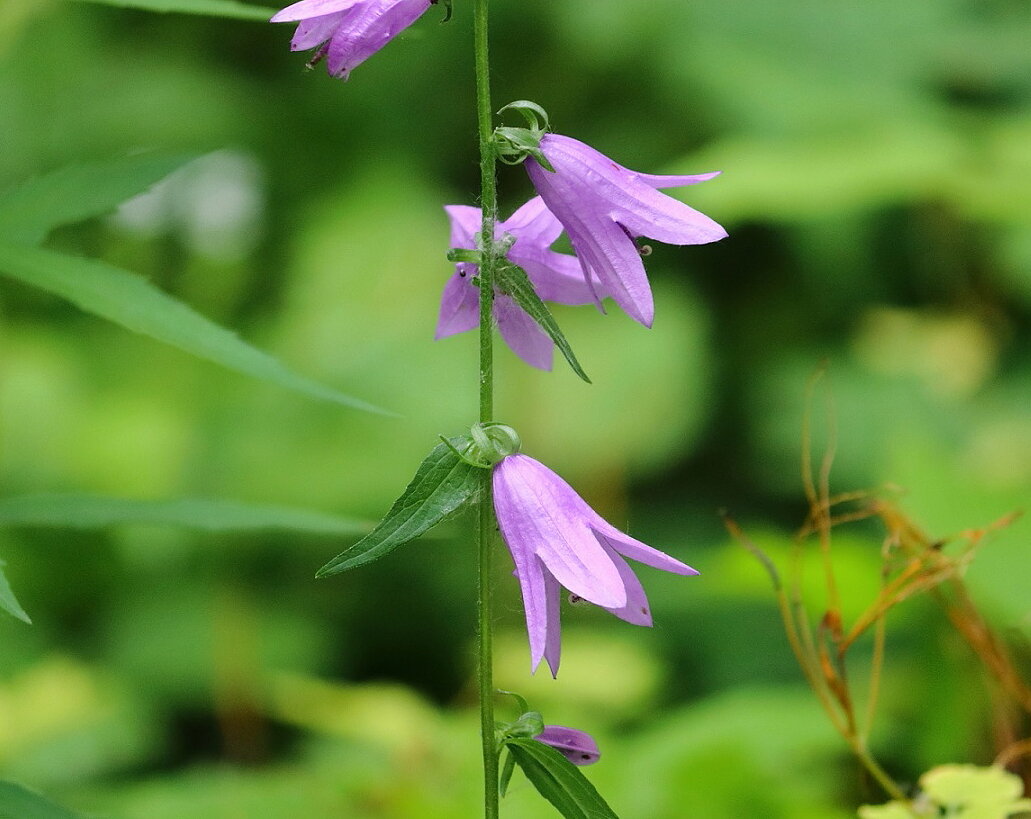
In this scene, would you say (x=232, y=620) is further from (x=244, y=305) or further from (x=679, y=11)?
(x=679, y=11)

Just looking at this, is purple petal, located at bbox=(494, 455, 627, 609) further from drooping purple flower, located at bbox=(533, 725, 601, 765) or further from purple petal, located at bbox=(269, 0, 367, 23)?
purple petal, located at bbox=(269, 0, 367, 23)

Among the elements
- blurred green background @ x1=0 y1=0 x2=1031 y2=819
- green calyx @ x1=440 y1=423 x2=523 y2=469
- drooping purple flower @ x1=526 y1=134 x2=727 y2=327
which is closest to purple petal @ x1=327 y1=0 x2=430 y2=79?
drooping purple flower @ x1=526 y1=134 x2=727 y2=327

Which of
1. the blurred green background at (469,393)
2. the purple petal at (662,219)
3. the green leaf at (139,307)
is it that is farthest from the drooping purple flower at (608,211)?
the blurred green background at (469,393)

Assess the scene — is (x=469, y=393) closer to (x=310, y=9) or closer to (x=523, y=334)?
(x=523, y=334)

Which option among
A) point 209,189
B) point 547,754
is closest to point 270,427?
point 209,189

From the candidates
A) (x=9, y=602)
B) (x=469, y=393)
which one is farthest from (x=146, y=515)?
(x=469, y=393)
